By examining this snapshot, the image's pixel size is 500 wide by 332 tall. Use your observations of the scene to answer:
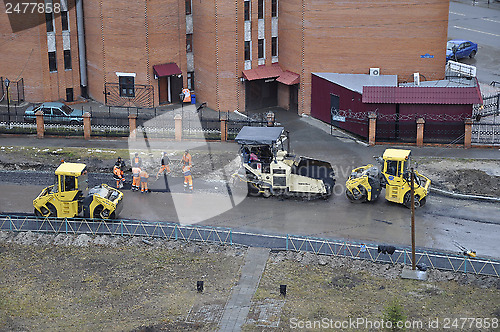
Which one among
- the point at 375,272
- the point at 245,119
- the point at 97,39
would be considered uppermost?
the point at 97,39

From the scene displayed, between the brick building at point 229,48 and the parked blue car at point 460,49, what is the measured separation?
10116 mm

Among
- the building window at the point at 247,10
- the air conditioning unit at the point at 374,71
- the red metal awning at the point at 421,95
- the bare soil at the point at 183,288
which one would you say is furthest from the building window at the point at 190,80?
the bare soil at the point at 183,288

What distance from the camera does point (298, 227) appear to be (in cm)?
3312

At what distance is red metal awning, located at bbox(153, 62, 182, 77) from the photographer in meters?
49.0

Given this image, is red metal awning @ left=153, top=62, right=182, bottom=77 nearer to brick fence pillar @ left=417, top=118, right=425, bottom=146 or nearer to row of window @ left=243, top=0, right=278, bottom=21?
row of window @ left=243, top=0, right=278, bottom=21

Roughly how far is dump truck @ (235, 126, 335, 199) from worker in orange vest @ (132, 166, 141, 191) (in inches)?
181

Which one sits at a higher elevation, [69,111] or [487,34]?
[487,34]

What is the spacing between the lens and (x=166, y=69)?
49406mm

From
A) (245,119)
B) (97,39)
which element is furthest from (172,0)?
(245,119)

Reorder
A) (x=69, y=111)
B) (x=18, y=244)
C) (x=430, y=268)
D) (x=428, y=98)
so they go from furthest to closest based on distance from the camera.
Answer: (x=69, y=111), (x=428, y=98), (x=18, y=244), (x=430, y=268)

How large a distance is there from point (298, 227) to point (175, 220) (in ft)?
17.0

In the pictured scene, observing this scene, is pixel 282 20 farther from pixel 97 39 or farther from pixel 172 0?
pixel 97 39

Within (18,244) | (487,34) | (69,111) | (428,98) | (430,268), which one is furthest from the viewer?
(487,34)

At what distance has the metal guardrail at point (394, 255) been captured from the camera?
2903 cm
